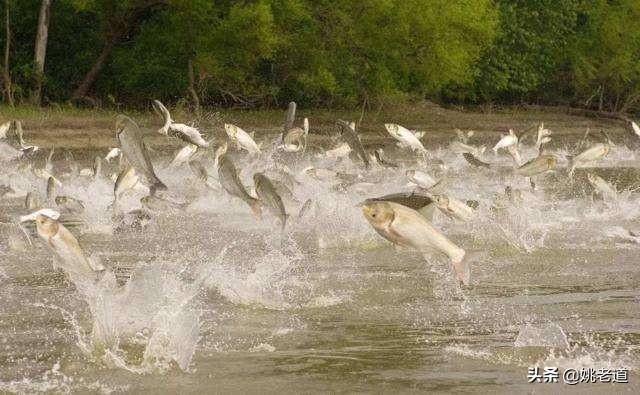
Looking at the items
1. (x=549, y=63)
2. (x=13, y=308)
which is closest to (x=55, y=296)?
(x=13, y=308)

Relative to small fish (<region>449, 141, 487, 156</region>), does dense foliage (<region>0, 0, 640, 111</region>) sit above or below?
below

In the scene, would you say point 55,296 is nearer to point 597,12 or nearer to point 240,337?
point 240,337

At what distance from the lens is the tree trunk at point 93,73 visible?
115 feet

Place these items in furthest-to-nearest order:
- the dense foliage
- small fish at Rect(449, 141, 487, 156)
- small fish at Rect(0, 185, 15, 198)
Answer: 1. the dense foliage
2. small fish at Rect(449, 141, 487, 156)
3. small fish at Rect(0, 185, 15, 198)

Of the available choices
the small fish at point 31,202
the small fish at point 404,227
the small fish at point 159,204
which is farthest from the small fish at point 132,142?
the small fish at point 404,227

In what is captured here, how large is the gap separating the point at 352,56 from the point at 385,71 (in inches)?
36.6

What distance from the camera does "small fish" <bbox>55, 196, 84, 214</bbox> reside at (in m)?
14.5

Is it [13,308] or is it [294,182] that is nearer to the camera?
[13,308]

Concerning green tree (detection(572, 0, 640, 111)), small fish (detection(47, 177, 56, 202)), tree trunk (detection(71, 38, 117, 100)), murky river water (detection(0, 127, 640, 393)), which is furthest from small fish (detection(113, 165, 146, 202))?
green tree (detection(572, 0, 640, 111))

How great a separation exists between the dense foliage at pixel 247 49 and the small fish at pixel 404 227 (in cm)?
2485

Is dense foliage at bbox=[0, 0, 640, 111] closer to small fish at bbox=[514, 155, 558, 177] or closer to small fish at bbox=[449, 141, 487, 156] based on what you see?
small fish at bbox=[449, 141, 487, 156]

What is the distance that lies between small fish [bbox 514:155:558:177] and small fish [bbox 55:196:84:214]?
4.63 m

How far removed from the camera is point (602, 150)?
16.7m

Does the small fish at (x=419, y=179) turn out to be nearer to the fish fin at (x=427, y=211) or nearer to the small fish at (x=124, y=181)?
the small fish at (x=124, y=181)
